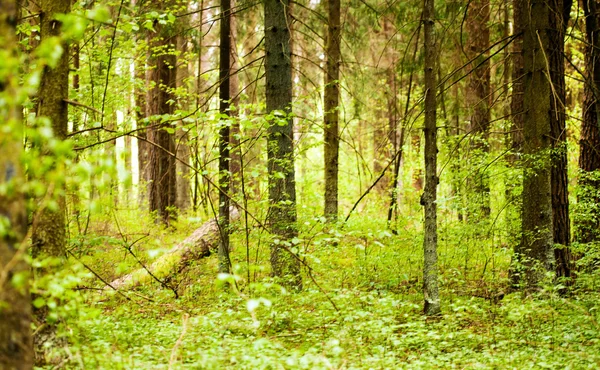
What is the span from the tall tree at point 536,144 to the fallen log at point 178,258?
4972 millimetres

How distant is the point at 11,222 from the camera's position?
264cm

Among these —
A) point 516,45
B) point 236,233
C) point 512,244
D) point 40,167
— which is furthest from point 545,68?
point 40,167

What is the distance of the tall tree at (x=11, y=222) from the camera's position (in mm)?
2400

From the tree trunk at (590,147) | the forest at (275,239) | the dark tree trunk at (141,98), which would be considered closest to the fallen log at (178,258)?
the forest at (275,239)

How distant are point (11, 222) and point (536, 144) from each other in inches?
263

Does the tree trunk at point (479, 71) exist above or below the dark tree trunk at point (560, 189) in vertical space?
above

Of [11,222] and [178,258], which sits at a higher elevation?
[11,222]

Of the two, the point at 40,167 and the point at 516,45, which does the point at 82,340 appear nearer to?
the point at 40,167

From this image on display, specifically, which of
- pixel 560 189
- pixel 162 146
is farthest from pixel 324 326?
pixel 162 146

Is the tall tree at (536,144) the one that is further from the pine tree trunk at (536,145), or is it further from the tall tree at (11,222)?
the tall tree at (11,222)

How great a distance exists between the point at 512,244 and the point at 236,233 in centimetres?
434

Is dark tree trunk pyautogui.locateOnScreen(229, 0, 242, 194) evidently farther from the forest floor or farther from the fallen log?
the fallen log

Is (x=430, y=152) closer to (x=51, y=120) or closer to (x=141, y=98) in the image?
(x=51, y=120)

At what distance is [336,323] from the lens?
6.08m
